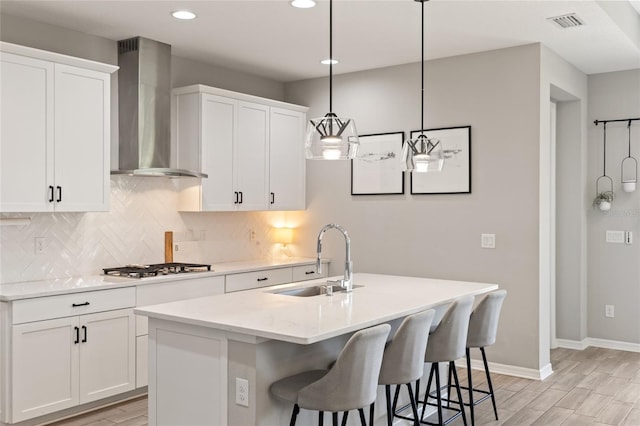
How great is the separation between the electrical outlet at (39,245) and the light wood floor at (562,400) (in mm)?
1210

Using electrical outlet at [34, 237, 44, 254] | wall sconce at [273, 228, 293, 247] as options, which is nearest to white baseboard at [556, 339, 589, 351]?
wall sconce at [273, 228, 293, 247]

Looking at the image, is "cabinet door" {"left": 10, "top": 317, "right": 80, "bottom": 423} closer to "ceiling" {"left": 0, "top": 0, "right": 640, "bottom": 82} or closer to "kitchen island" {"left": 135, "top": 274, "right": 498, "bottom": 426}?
"kitchen island" {"left": 135, "top": 274, "right": 498, "bottom": 426}

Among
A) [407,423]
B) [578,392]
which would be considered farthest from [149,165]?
[578,392]

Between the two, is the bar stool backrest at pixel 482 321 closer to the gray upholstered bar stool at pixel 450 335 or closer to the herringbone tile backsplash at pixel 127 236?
the gray upholstered bar stool at pixel 450 335

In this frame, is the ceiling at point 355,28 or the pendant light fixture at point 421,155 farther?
the ceiling at point 355,28

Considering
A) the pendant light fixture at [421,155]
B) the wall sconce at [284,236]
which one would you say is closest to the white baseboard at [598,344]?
the wall sconce at [284,236]

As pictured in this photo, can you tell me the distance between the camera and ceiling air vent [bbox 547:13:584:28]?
4.25 meters

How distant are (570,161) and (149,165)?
406 centimetres

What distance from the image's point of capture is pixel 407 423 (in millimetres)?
3855

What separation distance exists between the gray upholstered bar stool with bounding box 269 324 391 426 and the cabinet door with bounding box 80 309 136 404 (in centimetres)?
186

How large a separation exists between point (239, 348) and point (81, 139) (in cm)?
231

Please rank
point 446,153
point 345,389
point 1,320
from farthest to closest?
point 446,153, point 1,320, point 345,389

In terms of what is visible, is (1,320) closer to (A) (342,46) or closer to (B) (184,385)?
(B) (184,385)

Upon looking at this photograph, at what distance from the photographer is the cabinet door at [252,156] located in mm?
5598
